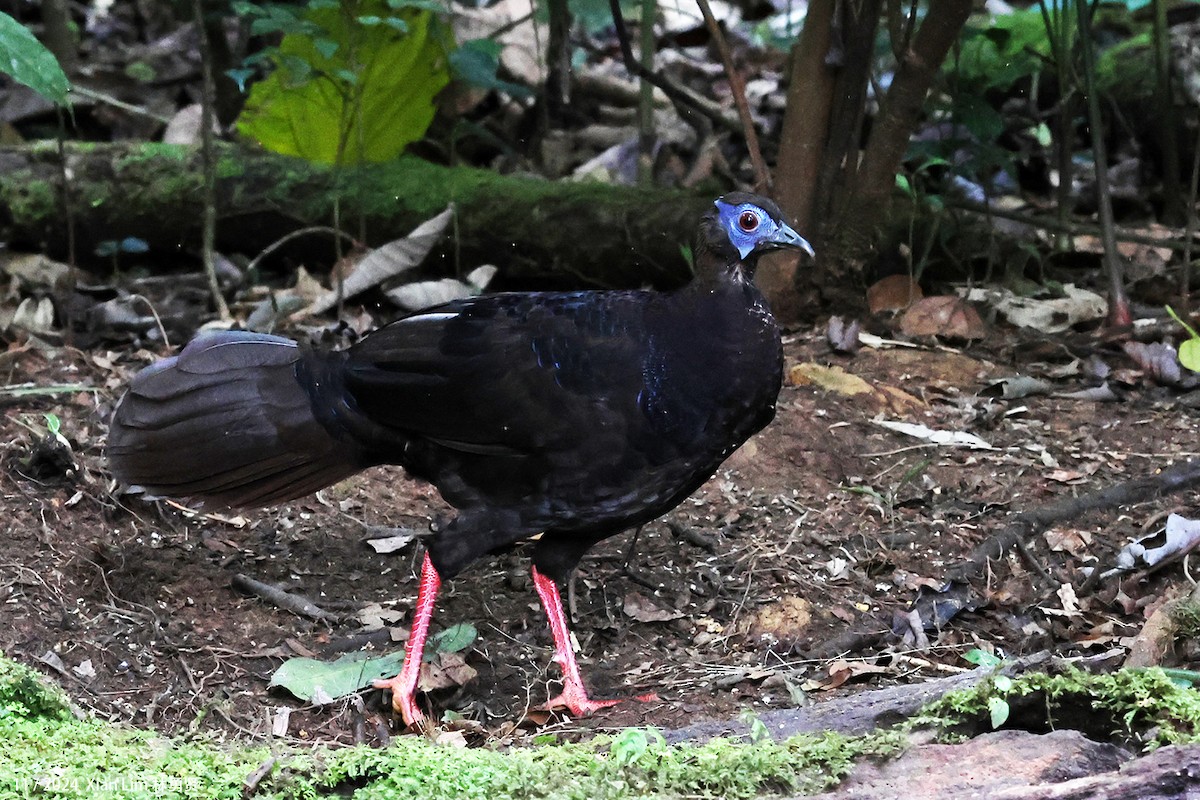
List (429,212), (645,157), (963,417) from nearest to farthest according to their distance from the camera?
(963,417) < (429,212) < (645,157)

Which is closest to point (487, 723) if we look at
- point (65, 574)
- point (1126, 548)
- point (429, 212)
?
point (65, 574)

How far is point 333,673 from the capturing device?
3.43 metres

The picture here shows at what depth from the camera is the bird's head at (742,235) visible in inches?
141

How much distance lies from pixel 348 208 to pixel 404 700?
3.29 metres

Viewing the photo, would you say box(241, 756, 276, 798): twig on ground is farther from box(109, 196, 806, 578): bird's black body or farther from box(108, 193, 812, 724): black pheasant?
box(109, 196, 806, 578): bird's black body

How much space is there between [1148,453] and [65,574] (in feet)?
11.2

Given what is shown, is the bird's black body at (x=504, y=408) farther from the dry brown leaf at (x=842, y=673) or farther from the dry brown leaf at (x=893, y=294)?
the dry brown leaf at (x=893, y=294)

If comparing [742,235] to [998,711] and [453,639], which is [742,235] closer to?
[453,639]

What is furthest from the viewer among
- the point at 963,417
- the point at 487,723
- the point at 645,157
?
the point at 645,157

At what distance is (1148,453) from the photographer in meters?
4.39

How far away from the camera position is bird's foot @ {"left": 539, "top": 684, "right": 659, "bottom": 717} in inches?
133

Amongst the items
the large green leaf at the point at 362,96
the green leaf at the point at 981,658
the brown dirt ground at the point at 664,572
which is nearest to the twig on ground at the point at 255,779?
the brown dirt ground at the point at 664,572

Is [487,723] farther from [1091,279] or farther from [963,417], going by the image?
[1091,279]

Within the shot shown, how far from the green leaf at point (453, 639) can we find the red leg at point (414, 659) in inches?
2.4
